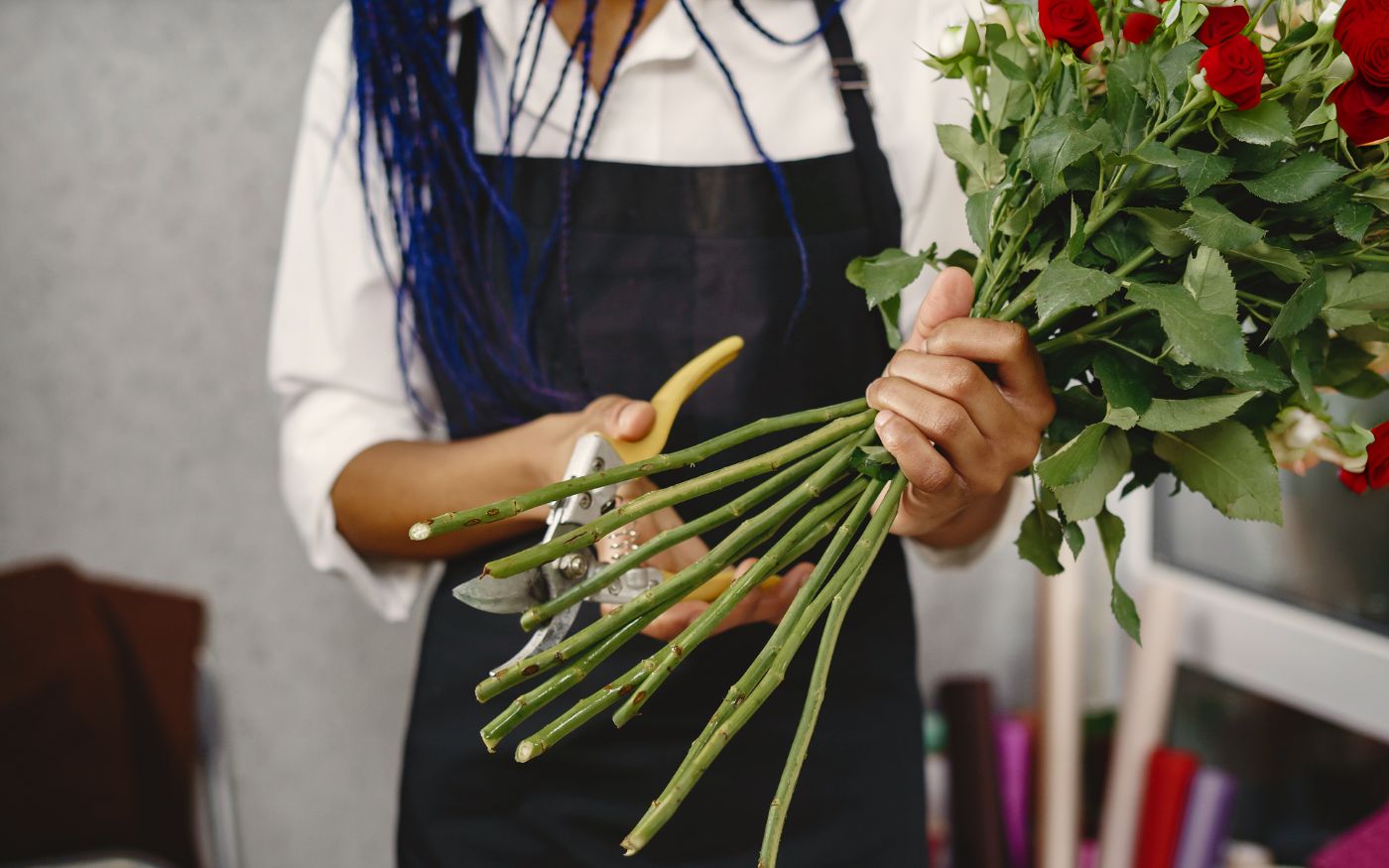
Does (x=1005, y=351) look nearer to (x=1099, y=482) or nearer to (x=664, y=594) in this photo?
(x=1099, y=482)

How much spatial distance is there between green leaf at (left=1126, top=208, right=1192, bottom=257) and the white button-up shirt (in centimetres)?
28

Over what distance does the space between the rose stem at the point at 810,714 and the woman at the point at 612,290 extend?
0.22 m

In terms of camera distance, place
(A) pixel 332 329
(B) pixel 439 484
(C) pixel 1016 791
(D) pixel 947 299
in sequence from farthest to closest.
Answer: (C) pixel 1016 791
(A) pixel 332 329
(B) pixel 439 484
(D) pixel 947 299

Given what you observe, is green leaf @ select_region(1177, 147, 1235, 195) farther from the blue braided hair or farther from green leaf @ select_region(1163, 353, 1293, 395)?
the blue braided hair

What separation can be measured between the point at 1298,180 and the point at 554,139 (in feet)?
1.83

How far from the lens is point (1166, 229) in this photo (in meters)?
0.53

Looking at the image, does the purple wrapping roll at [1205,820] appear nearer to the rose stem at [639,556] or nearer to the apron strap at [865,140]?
the apron strap at [865,140]

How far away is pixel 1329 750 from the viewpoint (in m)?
1.20

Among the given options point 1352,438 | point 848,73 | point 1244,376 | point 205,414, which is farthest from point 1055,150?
point 205,414

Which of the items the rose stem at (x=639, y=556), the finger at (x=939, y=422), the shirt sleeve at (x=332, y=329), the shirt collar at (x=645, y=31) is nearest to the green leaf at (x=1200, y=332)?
the finger at (x=939, y=422)

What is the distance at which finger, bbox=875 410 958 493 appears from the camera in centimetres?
55

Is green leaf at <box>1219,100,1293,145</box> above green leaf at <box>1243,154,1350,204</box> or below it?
above

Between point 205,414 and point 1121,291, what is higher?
point 1121,291

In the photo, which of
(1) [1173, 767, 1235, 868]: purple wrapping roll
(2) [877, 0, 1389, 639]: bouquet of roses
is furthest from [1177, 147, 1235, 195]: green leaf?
(1) [1173, 767, 1235, 868]: purple wrapping roll
